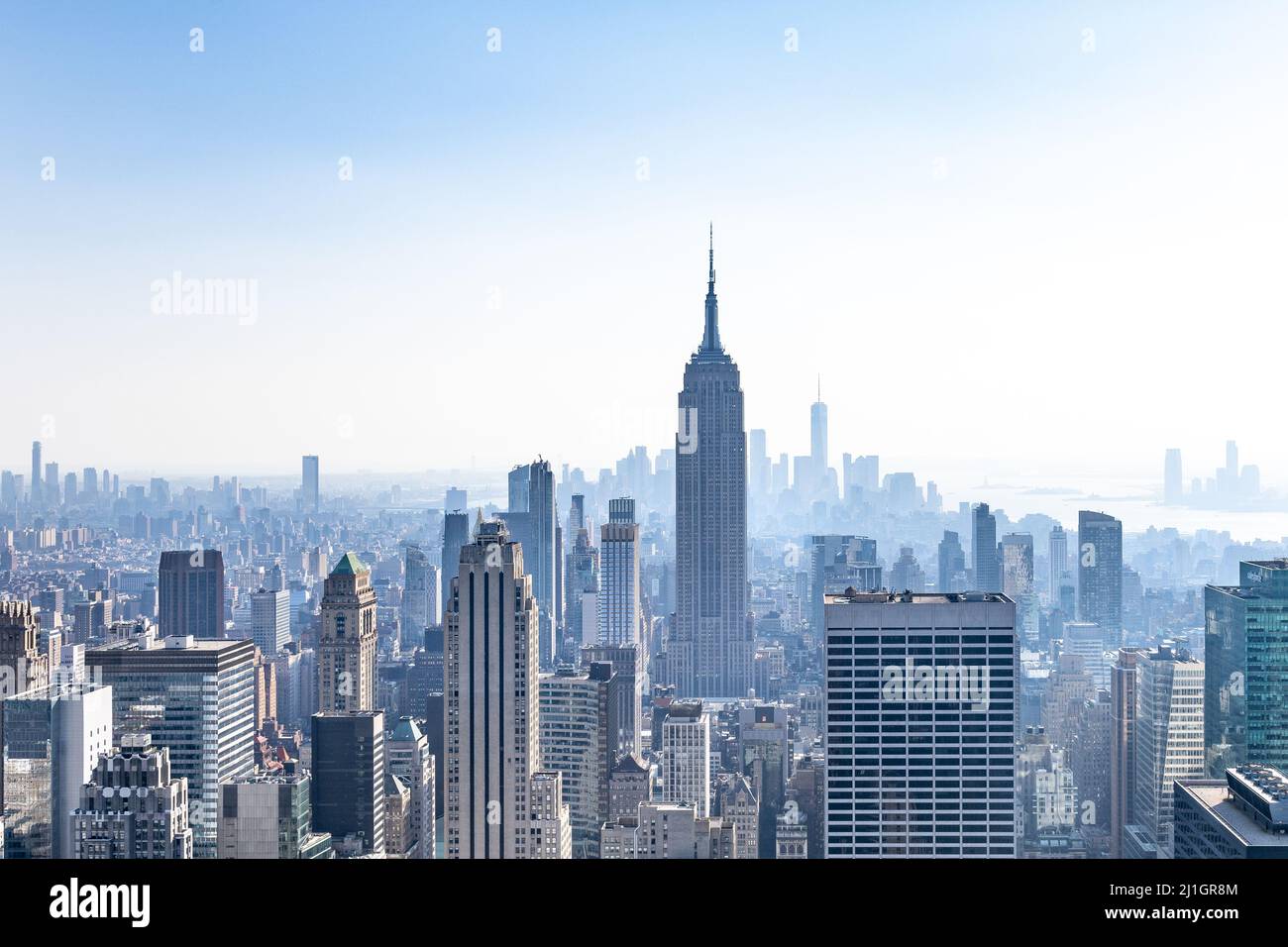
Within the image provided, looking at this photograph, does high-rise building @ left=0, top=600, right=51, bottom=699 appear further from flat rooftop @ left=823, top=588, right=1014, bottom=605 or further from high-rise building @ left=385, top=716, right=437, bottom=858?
flat rooftop @ left=823, top=588, right=1014, bottom=605

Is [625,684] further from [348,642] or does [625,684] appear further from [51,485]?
[51,485]

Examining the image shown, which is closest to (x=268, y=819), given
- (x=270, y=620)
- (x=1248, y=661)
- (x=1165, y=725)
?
(x=270, y=620)

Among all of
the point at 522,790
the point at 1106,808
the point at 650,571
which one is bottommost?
the point at 522,790

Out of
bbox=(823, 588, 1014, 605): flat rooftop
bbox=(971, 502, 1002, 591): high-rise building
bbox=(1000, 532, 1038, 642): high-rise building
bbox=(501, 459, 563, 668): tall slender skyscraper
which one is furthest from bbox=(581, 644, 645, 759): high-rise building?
bbox=(1000, 532, 1038, 642): high-rise building
